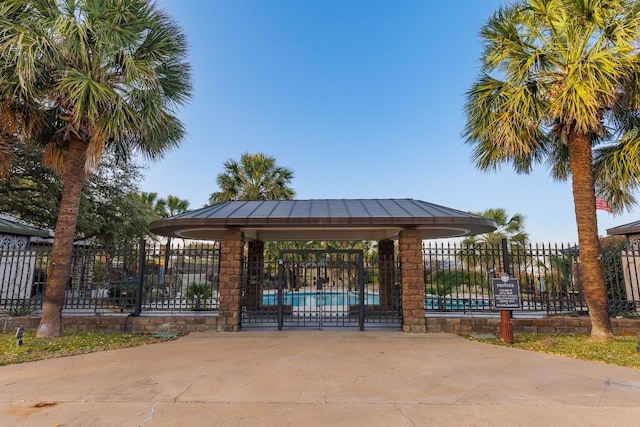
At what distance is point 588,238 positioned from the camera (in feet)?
26.1

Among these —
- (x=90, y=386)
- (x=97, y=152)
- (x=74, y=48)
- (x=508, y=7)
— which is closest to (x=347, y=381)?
(x=90, y=386)

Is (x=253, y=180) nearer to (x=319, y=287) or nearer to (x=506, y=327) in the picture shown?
(x=319, y=287)

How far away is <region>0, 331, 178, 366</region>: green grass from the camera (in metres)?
6.48

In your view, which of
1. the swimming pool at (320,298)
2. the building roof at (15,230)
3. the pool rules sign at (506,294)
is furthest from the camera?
the building roof at (15,230)

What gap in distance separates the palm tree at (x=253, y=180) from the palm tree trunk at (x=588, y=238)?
15.2 metres

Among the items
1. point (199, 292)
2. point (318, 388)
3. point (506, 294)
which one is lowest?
point (318, 388)

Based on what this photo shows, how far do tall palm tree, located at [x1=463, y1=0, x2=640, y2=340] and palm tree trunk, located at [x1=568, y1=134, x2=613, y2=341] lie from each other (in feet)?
0.06

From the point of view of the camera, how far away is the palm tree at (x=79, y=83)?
23.4 ft

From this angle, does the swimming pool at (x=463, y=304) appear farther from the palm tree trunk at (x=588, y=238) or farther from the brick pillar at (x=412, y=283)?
the palm tree trunk at (x=588, y=238)

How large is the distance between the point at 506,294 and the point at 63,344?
1008cm

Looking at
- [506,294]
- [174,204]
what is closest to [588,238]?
[506,294]

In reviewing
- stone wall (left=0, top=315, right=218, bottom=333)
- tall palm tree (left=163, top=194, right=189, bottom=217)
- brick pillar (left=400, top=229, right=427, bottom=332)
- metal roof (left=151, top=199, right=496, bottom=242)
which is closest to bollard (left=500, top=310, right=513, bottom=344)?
brick pillar (left=400, top=229, right=427, bottom=332)

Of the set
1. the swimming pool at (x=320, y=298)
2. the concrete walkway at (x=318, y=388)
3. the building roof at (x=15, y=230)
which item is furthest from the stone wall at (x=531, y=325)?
the building roof at (x=15, y=230)

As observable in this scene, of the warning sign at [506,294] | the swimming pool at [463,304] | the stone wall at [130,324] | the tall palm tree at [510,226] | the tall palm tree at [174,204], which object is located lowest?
the stone wall at [130,324]
